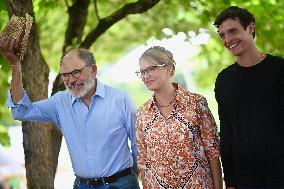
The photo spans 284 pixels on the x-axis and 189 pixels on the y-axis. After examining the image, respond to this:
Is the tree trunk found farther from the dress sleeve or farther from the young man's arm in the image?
the young man's arm

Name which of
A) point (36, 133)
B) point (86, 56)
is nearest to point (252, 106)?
point (86, 56)

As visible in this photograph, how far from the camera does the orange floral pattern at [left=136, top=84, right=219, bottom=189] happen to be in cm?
419

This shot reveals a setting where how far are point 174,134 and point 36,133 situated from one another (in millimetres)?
1872

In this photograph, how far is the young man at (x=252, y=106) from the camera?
381cm

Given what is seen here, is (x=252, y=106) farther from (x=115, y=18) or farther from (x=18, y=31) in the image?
(x=115, y=18)

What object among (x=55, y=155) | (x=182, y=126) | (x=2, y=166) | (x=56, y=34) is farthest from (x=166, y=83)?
(x=2, y=166)

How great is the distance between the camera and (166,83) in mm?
4285

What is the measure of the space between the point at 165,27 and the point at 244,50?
569cm

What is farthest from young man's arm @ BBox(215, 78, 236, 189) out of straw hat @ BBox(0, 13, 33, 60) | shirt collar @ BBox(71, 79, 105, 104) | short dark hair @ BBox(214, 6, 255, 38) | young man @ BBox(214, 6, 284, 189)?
straw hat @ BBox(0, 13, 33, 60)

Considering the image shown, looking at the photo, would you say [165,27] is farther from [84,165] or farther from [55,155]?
[84,165]

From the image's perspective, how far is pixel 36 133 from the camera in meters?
5.55

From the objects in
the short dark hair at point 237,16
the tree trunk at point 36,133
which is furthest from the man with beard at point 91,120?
the short dark hair at point 237,16

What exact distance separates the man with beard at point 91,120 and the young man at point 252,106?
102 centimetres

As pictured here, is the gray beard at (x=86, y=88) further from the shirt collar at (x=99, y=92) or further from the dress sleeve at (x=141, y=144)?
the dress sleeve at (x=141, y=144)
